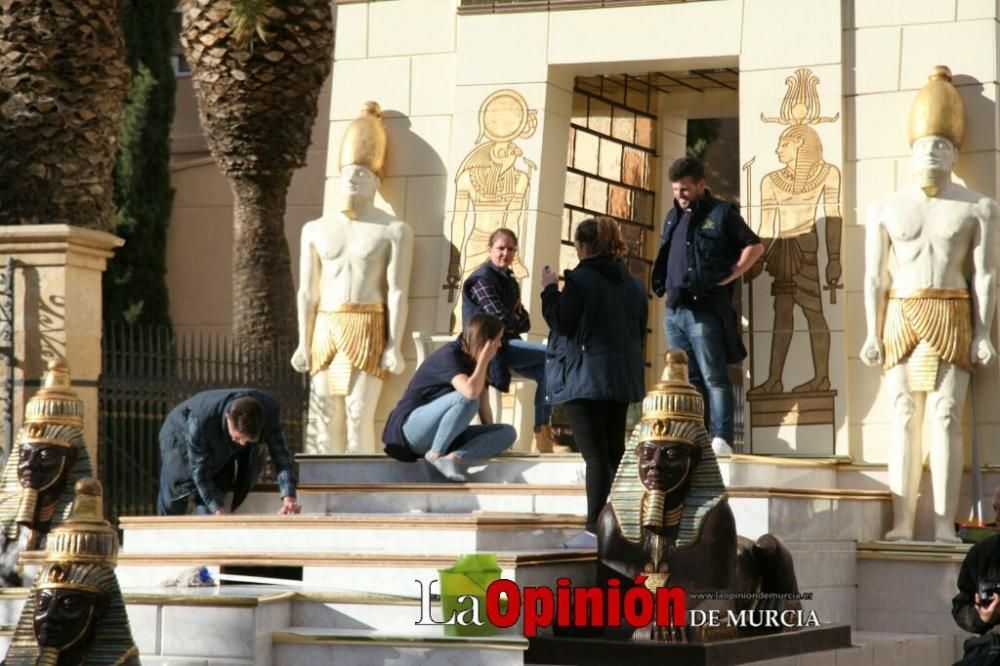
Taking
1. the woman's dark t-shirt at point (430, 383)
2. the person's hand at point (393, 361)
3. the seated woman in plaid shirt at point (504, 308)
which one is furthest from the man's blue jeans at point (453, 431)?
the person's hand at point (393, 361)

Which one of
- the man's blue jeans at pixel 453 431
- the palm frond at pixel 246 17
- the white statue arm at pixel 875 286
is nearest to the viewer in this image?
the man's blue jeans at pixel 453 431

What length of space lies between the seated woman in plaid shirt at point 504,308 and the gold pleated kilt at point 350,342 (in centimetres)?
138

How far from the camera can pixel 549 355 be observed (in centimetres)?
1135

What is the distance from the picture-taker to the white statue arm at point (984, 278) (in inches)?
512

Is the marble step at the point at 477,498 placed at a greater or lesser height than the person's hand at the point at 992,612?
greater

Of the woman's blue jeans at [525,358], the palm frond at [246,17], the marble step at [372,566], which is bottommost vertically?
the marble step at [372,566]

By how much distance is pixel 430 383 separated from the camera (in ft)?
41.6

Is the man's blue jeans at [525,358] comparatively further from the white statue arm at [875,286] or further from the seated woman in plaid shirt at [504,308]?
the white statue arm at [875,286]

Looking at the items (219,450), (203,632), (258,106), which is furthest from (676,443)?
(258,106)

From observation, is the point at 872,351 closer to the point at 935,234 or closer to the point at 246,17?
the point at 935,234

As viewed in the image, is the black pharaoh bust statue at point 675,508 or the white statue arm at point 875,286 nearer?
the black pharaoh bust statue at point 675,508

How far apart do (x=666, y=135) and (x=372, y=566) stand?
23.5ft

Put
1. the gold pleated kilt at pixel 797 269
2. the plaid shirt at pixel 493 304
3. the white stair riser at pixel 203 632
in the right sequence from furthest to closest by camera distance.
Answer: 1. the gold pleated kilt at pixel 797 269
2. the plaid shirt at pixel 493 304
3. the white stair riser at pixel 203 632

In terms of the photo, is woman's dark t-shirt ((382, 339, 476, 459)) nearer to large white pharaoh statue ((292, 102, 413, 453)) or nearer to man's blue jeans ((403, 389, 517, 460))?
man's blue jeans ((403, 389, 517, 460))
